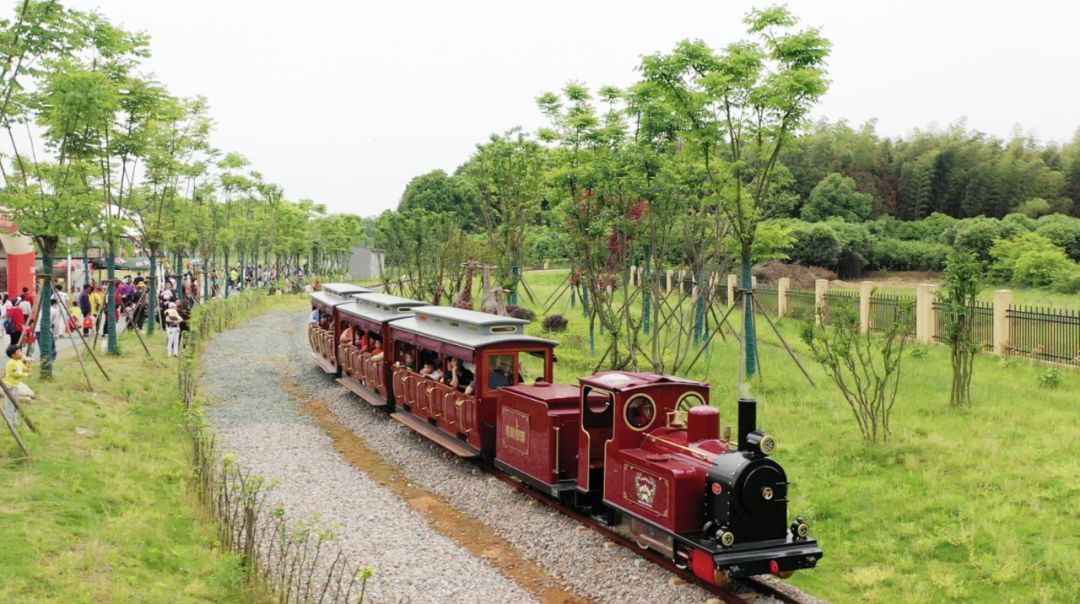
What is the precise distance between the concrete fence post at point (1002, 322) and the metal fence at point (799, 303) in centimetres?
663

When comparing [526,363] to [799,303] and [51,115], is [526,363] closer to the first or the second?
[51,115]

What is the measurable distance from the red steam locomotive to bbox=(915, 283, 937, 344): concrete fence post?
432 inches

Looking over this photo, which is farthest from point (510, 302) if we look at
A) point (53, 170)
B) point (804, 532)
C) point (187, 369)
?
point (804, 532)

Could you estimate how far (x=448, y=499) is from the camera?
41.4 feet

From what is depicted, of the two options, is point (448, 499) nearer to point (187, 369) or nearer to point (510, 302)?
point (187, 369)

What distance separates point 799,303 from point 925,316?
6097 millimetres

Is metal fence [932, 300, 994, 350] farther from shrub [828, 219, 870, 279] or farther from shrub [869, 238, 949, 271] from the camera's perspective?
shrub [869, 238, 949, 271]

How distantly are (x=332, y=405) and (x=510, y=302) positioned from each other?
40.1ft

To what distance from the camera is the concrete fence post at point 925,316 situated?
21.4 meters

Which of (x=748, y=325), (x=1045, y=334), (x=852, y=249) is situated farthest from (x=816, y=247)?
(x=748, y=325)

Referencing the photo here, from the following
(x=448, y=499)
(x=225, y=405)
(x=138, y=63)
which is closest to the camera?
(x=448, y=499)

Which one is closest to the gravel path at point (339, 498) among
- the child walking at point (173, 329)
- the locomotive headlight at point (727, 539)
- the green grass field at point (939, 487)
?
the child walking at point (173, 329)

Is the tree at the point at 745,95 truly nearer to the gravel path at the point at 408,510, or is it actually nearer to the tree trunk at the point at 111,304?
the gravel path at the point at 408,510

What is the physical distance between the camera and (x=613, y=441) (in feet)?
32.4
